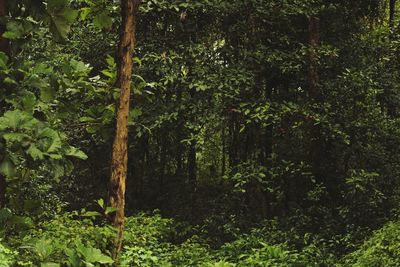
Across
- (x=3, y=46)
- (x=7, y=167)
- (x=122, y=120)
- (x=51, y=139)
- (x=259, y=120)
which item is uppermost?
(x=259, y=120)

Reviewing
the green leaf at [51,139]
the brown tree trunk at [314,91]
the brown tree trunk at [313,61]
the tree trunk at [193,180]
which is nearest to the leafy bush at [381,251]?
the brown tree trunk at [314,91]

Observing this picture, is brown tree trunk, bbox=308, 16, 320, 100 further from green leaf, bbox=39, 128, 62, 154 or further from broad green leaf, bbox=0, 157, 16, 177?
broad green leaf, bbox=0, 157, 16, 177

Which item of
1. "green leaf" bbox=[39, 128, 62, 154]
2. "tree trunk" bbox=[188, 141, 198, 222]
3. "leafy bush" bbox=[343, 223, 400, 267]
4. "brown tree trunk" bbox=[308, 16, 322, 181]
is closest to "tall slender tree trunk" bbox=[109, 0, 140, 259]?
"green leaf" bbox=[39, 128, 62, 154]

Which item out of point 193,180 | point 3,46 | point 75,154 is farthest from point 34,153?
point 193,180

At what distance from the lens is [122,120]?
513cm

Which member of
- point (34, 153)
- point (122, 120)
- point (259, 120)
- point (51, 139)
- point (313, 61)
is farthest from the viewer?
point (259, 120)

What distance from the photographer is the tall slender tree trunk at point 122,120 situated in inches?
202

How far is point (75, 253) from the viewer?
4156mm

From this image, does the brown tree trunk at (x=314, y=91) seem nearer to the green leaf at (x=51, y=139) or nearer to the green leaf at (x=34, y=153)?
the green leaf at (x=51, y=139)

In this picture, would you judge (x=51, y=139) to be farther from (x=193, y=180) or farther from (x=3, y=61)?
(x=193, y=180)

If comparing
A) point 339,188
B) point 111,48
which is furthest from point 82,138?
point 339,188

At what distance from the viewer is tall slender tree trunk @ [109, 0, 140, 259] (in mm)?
5125

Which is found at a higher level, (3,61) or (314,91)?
(314,91)

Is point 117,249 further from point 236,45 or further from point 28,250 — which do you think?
point 236,45
